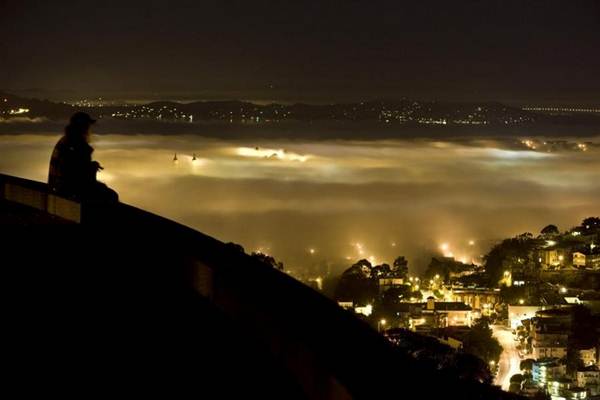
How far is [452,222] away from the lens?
51.6 meters

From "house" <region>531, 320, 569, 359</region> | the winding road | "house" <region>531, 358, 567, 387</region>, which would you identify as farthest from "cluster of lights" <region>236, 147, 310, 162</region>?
"house" <region>531, 358, 567, 387</region>

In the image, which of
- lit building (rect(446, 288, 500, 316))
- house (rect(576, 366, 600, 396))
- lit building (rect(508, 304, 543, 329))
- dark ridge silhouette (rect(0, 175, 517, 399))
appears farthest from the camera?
lit building (rect(446, 288, 500, 316))

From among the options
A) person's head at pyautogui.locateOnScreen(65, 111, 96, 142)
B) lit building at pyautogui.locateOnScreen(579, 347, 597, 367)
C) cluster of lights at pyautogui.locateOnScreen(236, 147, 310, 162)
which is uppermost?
person's head at pyautogui.locateOnScreen(65, 111, 96, 142)

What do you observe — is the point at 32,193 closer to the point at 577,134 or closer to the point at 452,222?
the point at 452,222

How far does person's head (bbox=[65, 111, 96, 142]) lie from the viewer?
6160 mm

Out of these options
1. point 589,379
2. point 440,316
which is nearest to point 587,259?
point 440,316

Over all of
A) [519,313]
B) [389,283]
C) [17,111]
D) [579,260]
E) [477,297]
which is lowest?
[389,283]

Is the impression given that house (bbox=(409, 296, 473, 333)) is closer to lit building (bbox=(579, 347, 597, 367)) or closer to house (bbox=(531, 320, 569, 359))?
house (bbox=(531, 320, 569, 359))

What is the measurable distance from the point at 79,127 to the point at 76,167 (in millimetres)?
333

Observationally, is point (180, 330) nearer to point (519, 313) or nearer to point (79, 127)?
point (79, 127)

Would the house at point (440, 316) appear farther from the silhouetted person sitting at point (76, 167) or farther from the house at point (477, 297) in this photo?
the silhouetted person sitting at point (76, 167)

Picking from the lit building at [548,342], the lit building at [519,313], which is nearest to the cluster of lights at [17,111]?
the lit building at [519,313]

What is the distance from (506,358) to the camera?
798 inches

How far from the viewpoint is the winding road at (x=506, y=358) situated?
17905 millimetres
